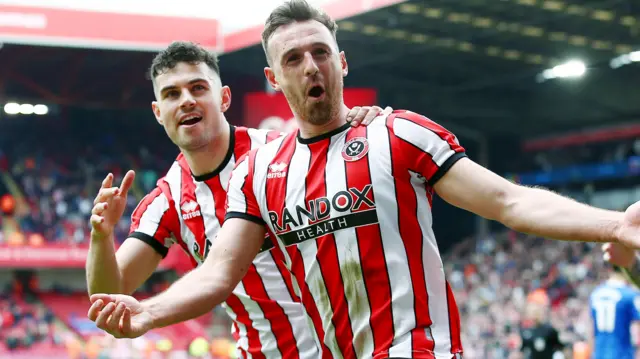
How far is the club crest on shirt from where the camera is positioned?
374cm

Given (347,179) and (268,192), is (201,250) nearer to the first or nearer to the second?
(268,192)

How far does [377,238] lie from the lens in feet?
12.0

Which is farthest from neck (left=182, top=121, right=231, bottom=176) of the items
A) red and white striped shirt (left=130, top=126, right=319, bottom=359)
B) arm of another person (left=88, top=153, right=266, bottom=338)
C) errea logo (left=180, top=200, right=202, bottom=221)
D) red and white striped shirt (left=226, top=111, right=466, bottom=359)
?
red and white striped shirt (left=226, top=111, right=466, bottom=359)

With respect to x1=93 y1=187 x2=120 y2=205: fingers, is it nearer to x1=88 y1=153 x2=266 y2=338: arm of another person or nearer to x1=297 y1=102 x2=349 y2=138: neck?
x1=88 y1=153 x2=266 y2=338: arm of another person

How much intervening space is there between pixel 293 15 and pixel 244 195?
0.79 metres

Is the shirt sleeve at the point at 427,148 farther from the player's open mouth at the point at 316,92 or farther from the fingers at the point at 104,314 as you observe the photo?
the fingers at the point at 104,314

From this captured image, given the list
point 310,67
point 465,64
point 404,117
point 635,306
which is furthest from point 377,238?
point 465,64

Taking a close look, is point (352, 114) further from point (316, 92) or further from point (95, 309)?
point (95, 309)

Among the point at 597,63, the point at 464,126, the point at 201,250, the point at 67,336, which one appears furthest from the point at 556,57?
the point at 201,250

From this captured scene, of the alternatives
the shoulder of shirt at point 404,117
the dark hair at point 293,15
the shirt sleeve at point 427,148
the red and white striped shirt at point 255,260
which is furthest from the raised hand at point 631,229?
the red and white striped shirt at point 255,260

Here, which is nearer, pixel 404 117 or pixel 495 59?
pixel 404 117

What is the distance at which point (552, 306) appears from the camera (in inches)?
848

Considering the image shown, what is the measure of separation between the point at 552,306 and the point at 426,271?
1871 centimetres

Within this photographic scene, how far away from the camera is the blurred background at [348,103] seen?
2203 centimetres
